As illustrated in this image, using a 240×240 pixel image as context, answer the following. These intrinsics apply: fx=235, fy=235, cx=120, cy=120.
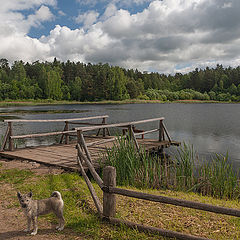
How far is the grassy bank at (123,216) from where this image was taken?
4.29 meters

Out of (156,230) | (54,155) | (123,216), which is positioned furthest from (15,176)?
(156,230)

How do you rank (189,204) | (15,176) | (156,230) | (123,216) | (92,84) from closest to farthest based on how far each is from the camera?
(189,204), (156,230), (123,216), (15,176), (92,84)

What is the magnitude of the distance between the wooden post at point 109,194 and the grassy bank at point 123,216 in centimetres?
25

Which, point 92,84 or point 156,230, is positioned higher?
point 92,84

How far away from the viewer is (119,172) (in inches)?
309

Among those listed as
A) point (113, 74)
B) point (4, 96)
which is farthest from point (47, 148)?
point (113, 74)

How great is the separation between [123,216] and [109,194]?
80cm

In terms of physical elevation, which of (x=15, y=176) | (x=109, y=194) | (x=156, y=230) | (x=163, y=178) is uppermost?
(x=109, y=194)

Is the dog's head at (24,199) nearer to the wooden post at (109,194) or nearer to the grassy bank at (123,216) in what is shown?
the grassy bank at (123,216)

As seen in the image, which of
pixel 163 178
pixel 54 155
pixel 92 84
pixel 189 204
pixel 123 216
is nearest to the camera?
pixel 189 204

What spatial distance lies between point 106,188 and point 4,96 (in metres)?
92.0

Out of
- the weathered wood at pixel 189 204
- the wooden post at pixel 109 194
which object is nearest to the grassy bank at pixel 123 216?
the wooden post at pixel 109 194

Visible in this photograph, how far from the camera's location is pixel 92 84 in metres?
104

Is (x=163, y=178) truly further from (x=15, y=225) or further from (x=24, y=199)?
(x=24, y=199)
